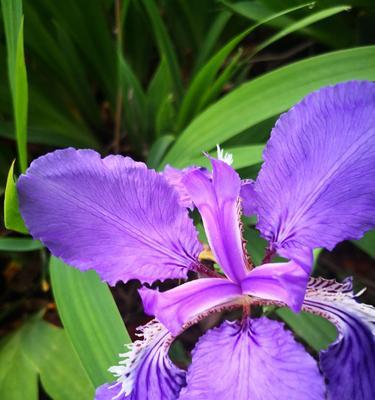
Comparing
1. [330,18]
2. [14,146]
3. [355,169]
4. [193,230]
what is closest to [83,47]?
[14,146]

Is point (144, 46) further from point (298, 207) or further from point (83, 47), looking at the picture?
point (298, 207)

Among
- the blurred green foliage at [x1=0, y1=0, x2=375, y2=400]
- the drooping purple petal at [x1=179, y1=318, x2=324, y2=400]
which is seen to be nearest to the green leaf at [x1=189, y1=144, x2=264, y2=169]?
the blurred green foliage at [x1=0, y1=0, x2=375, y2=400]

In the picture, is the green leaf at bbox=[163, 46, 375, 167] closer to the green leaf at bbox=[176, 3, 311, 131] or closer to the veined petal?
the green leaf at bbox=[176, 3, 311, 131]

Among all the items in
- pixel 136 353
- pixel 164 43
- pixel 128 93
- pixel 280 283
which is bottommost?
pixel 136 353

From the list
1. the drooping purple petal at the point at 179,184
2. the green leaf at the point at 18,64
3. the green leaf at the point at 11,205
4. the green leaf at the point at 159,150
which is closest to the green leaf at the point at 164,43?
the green leaf at the point at 159,150

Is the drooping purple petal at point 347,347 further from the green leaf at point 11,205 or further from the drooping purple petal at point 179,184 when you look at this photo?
the green leaf at point 11,205

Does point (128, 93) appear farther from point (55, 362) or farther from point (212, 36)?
point (55, 362)

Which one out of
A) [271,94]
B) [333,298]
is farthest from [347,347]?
[271,94]
